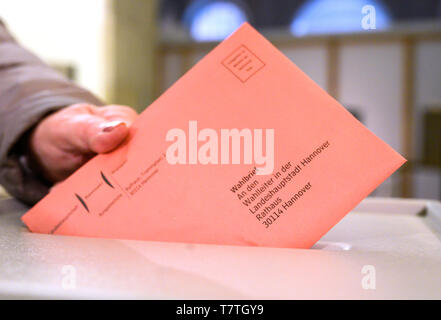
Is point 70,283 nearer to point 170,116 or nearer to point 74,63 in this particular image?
point 170,116

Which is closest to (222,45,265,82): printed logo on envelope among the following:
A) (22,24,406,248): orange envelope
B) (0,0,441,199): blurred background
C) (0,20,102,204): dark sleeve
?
(22,24,406,248): orange envelope

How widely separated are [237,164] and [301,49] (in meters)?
4.17

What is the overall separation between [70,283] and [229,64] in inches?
9.0

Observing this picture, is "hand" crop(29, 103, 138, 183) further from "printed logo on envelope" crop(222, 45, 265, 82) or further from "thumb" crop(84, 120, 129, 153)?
"printed logo on envelope" crop(222, 45, 265, 82)

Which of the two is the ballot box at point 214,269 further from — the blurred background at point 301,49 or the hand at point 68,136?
the blurred background at point 301,49

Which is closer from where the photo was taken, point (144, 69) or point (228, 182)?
point (228, 182)

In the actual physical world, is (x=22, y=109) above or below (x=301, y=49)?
below

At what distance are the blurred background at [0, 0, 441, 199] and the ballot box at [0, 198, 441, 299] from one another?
2.69 m

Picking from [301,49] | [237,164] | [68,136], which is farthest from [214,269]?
[301,49]

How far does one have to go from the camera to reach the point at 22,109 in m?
0.53

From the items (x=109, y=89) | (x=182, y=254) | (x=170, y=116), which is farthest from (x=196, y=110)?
(x=109, y=89)

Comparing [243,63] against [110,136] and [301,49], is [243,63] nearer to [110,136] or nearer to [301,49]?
[110,136]

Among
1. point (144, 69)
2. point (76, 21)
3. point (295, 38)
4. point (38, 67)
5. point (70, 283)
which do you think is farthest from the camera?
point (295, 38)

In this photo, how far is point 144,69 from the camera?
12.8 feet
